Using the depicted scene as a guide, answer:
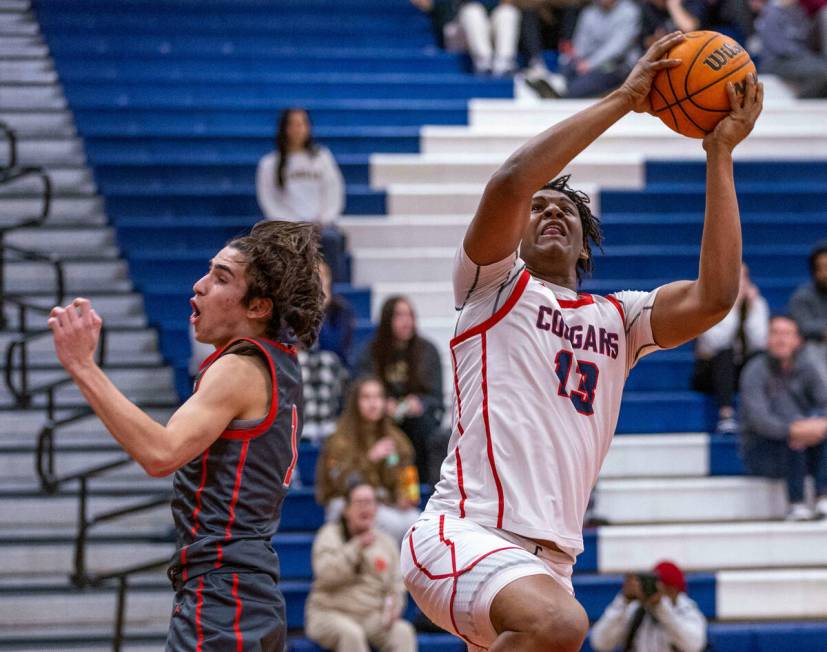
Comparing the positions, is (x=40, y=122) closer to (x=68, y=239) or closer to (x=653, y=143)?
(x=68, y=239)

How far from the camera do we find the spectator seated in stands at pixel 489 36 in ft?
39.8

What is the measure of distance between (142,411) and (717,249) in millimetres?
1506

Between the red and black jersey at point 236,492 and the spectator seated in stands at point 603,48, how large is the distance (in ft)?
28.5

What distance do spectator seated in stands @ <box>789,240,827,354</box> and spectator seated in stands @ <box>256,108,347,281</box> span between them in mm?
2960

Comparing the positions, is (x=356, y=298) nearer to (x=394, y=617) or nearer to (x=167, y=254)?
(x=167, y=254)

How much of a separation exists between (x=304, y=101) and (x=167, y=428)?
860 cm

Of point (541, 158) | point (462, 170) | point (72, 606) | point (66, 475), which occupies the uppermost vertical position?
point (462, 170)

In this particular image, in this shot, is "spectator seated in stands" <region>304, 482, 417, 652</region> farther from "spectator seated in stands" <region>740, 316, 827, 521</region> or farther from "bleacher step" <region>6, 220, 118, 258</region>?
"bleacher step" <region>6, 220, 118, 258</region>

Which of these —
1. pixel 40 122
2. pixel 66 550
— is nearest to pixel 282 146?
pixel 40 122

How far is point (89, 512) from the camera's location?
26.6ft

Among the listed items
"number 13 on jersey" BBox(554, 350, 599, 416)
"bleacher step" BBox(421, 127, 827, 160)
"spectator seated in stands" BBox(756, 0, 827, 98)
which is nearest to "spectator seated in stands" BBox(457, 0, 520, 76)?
"bleacher step" BBox(421, 127, 827, 160)

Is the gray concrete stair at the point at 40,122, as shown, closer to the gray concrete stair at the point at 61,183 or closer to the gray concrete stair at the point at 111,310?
the gray concrete stair at the point at 61,183

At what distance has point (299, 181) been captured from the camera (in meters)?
9.59

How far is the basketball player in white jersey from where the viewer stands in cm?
343
